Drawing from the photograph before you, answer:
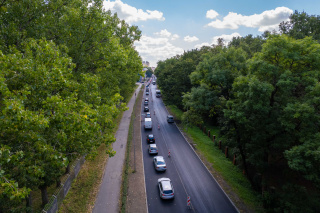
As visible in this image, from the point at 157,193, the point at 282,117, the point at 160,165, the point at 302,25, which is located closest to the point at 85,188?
the point at 157,193

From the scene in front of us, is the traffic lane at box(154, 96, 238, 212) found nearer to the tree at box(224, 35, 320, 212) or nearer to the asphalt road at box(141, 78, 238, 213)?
the asphalt road at box(141, 78, 238, 213)

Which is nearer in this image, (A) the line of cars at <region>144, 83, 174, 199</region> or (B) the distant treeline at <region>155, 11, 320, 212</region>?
(B) the distant treeline at <region>155, 11, 320, 212</region>

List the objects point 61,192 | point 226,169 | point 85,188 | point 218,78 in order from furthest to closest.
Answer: point 218,78
point 226,169
point 85,188
point 61,192

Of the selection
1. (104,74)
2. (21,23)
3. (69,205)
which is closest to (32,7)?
(21,23)

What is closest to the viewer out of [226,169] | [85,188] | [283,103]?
[283,103]

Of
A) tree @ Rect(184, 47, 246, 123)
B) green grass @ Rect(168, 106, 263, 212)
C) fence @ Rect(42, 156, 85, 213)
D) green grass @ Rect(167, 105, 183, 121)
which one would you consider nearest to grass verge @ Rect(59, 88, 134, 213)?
fence @ Rect(42, 156, 85, 213)

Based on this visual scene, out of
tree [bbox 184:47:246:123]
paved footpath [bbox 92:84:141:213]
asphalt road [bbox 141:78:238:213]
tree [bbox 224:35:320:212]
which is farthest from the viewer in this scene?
tree [bbox 184:47:246:123]

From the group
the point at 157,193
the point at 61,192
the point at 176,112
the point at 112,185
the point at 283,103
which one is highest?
the point at 283,103

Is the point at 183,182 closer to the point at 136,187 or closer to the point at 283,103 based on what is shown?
the point at 136,187
